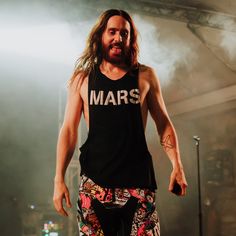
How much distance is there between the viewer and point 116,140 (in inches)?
58.1

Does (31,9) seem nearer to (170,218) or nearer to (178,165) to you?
(178,165)

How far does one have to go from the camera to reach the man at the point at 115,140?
4.73ft

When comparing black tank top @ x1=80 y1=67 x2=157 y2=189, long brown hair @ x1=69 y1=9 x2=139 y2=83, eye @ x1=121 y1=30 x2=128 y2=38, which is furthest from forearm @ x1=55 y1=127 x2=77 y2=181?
eye @ x1=121 y1=30 x2=128 y2=38

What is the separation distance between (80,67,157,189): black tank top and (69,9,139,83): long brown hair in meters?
0.15

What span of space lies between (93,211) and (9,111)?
518cm

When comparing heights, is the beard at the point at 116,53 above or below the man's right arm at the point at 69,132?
above

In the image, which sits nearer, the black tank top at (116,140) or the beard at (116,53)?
the black tank top at (116,140)

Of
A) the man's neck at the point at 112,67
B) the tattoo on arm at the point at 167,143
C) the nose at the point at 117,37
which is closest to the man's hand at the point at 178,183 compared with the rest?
the tattoo on arm at the point at 167,143

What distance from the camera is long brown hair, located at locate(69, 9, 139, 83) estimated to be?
1.67m

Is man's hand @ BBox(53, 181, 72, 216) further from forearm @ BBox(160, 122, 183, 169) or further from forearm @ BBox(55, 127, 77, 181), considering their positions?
forearm @ BBox(160, 122, 183, 169)

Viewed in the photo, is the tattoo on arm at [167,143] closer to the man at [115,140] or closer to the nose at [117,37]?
the man at [115,140]

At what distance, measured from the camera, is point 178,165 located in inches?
62.7

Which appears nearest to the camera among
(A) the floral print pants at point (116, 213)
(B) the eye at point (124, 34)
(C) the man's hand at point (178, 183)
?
(A) the floral print pants at point (116, 213)

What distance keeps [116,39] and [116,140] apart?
44 centimetres
